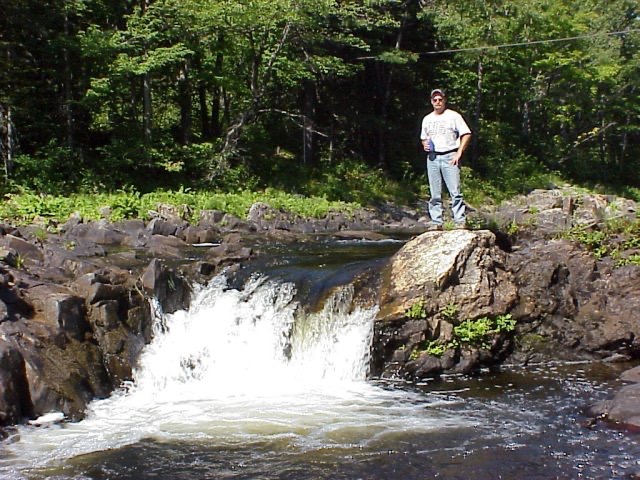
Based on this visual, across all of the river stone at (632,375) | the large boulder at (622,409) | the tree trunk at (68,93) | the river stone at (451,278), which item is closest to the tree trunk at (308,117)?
the tree trunk at (68,93)

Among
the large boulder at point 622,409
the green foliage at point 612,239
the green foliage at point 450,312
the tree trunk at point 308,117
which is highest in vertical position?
the tree trunk at point 308,117

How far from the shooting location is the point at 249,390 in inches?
374

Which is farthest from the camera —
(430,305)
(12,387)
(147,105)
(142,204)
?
(147,105)

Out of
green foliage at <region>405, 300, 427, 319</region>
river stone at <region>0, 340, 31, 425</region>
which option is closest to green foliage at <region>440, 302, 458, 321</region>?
green foliage at <region>405, 300, 427, 319</region>

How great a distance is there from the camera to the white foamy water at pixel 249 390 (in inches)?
292

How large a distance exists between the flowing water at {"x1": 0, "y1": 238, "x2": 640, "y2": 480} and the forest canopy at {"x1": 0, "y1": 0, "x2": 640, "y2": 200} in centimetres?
1308

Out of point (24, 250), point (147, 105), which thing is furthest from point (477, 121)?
point (24, 250)

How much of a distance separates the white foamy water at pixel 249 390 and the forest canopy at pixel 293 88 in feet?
42.8

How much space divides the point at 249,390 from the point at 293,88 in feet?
67.5

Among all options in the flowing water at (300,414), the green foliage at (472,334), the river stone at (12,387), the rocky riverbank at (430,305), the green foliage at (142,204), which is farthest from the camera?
the green foliage at (142,204)

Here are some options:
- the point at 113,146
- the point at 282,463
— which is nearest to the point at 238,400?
the point at 282,463

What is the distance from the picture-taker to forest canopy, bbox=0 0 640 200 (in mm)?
22703

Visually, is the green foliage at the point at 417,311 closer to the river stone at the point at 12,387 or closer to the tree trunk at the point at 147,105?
the river stone at the point at 12,387

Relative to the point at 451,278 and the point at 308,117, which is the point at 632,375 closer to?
the point at 451,278
